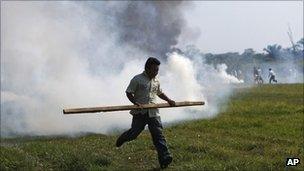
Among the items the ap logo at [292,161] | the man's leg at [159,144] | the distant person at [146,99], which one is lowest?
the ap logo at [292,161]

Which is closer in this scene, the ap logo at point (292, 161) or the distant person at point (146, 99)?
the ap logo at point (292, 161)

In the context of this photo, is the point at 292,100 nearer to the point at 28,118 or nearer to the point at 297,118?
the point at 297,118

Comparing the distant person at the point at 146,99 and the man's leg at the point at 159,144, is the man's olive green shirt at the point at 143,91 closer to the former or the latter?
the distant person at the point at 146,99

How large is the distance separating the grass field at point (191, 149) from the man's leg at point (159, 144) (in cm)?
17

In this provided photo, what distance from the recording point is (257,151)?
1105 centimetres

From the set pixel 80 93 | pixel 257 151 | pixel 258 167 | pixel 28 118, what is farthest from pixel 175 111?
pixel 258 167

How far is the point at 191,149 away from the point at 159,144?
159cm

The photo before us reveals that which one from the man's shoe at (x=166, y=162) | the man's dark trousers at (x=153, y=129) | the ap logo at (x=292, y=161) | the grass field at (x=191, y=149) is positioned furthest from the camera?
the grass field at (x=191, y=149)

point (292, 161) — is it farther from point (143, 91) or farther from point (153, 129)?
point (143, 91)

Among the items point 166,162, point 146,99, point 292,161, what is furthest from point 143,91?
point 292,161

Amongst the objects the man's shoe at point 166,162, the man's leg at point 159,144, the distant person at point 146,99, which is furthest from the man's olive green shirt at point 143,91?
the man's shoe at point 166,162

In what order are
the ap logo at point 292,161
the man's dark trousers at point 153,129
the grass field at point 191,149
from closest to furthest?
the ap logo at point 292,161
the man's dark trousers at point 153,129
the grass field at point 191,149

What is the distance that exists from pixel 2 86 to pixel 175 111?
581cm

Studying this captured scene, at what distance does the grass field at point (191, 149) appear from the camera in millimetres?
9711
